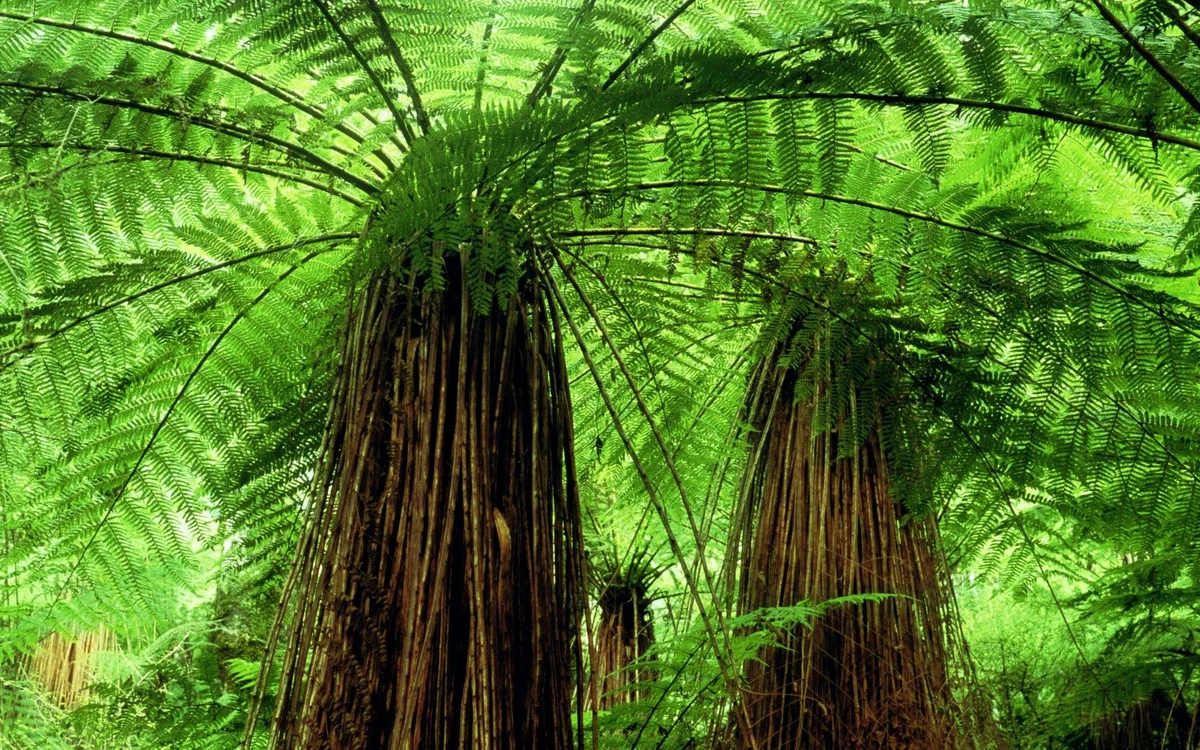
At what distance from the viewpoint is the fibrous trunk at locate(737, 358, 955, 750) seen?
6.40ft

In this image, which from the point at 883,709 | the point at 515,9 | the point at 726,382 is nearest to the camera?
the point at 515,9

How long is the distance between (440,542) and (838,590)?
1.11 m

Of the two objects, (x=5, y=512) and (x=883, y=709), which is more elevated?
(x=5, y=512)

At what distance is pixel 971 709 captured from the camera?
2.08m

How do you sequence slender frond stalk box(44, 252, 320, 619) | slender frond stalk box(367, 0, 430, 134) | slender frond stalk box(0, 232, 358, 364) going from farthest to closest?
slender frond stalk box(44, 252, 320, 619) < slender frond stalk box(0, 232, 358, 364) < slender frond stalk box(367, 0, 430, 134)

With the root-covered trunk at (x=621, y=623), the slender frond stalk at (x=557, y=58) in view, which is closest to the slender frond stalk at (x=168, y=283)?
the slender frond stalk at (x=557, y=58)

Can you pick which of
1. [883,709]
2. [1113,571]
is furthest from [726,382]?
[1113,571]

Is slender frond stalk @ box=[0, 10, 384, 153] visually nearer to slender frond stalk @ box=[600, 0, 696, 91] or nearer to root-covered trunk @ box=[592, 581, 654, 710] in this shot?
slender frond stalk @ box=[600, 0, 696, 91]

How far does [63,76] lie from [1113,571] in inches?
109

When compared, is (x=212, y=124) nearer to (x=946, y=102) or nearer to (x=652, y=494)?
(x=652, y=494)

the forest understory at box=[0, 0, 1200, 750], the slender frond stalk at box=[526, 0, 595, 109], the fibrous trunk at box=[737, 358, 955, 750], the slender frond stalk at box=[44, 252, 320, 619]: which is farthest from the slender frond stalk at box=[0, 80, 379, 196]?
the fibrous trunk at box=[737, 358, 955, 750]

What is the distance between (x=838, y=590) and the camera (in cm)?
206

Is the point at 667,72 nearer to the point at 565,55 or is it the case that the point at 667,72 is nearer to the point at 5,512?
the point at 565,55

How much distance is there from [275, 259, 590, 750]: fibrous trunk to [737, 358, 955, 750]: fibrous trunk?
2.31ft
